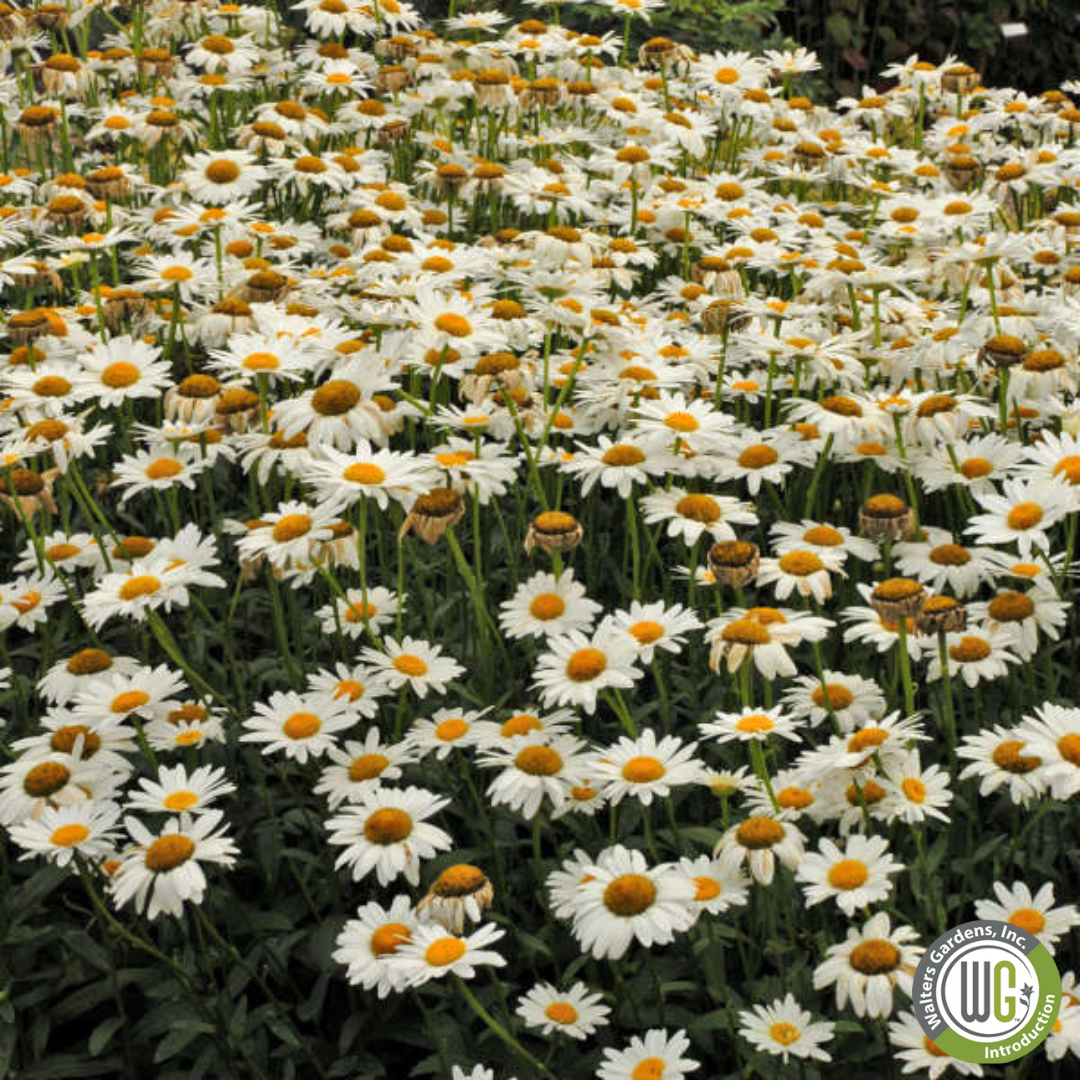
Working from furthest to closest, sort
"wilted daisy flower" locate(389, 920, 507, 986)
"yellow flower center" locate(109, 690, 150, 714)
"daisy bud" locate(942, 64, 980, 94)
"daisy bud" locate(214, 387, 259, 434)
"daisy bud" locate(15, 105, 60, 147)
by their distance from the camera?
"daisy bud" locate(942, 64, 980, 94) < "daisy bud" locate(15, 105, 60, 147) < "daisy bud" locate(214, 387, 259, 434) < "yellow flower center" locate(109, 690, 150, 714) < "wilted daisy flower" locate(389, 920, 507, 986)

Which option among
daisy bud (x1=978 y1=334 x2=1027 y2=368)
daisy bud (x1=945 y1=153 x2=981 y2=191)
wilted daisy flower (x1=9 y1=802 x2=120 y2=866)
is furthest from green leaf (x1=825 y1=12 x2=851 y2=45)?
wilted daisy flower (x1=9 y1=802 x2=120 y2=866)

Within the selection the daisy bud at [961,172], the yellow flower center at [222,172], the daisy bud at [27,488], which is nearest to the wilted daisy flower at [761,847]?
the daisy bud at [27,488]

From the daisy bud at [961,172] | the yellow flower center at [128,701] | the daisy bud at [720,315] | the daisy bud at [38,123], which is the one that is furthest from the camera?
the daisy bud at [961,172]

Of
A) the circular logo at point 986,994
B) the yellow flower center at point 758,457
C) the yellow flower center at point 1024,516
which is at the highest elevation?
the yellow flower center at point 1024,516

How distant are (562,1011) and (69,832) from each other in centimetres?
100

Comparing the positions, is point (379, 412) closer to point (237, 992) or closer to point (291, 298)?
point (291, 298)

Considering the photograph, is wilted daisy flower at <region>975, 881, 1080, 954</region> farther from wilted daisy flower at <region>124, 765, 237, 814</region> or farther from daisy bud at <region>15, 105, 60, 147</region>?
daisy bud at <region>15, 105, 60, 147</region>

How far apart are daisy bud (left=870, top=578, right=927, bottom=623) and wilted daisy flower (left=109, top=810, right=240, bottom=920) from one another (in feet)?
4.37

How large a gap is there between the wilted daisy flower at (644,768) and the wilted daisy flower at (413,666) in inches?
18.2

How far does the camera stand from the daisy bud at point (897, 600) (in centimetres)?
263

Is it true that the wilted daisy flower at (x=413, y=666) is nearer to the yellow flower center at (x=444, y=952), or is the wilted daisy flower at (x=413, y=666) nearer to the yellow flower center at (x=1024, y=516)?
the yellow flower center at (x=444, y=952)

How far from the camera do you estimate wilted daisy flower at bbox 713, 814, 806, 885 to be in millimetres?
2422

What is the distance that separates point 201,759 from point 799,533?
155cm

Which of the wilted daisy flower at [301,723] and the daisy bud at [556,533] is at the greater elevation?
the daisy bud at [556,533]
